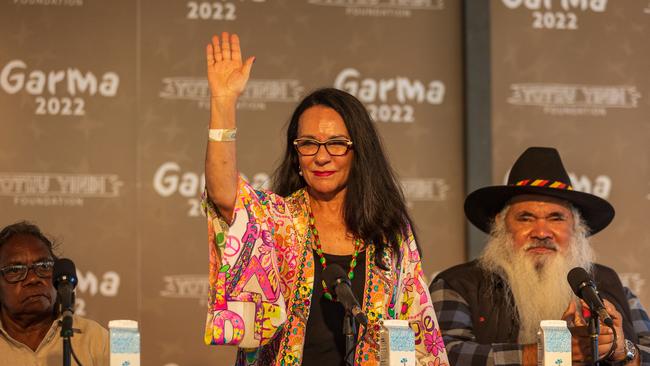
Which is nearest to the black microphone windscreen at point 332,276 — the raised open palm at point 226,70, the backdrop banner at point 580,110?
the raised open palm at point 226,70

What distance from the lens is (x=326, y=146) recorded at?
330cm

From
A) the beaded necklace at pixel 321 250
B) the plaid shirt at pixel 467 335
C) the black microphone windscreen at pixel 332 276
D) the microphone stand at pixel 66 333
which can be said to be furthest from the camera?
the plaid shirt at pixel 467 335

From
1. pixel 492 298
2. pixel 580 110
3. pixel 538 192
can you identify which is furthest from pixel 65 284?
pixel 580 110

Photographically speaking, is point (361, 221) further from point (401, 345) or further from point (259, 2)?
point (259, 2)

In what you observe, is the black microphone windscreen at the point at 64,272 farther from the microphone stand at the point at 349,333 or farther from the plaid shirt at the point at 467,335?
the plaid shirt at the point at 467,335

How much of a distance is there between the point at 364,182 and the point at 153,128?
2.35 m

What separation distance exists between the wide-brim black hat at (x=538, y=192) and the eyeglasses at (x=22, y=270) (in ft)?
5.88

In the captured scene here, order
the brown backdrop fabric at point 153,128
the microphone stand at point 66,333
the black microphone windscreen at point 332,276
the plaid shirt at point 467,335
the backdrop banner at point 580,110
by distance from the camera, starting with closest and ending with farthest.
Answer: the microphone stand at point 66,333, the black microphone windscreen at point 332,276, the plaid shirt at point 467,335, the brown backdrop fabric at point 153,128, the backdrop banner at point 580,110

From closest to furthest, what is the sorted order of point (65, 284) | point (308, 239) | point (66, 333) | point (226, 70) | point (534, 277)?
point (66, 333), point (65, 284), point (226, 70), point (308, 239), point (534, 277)

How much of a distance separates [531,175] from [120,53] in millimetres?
2351

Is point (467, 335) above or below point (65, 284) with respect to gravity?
below

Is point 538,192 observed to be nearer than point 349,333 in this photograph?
No

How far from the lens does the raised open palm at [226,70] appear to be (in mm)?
2988

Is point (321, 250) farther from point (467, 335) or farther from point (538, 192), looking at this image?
point (538, 192)
